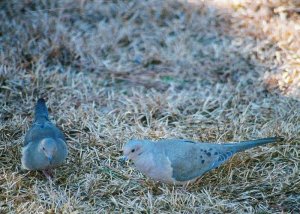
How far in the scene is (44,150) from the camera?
166 inches

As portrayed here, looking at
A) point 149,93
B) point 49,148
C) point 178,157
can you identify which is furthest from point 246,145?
point 149,93

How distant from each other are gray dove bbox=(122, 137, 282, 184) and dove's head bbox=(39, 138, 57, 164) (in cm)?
50

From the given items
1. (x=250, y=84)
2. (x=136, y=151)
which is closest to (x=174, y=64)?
(x=250, y=84)

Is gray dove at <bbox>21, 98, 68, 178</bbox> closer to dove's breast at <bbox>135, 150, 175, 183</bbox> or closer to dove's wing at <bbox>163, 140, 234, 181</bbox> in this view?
dove's breast at <bbox>135, 150, 175, 183</bbox>

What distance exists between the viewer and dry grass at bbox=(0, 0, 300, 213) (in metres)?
4.16

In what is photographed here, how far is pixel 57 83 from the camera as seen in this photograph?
218 inches

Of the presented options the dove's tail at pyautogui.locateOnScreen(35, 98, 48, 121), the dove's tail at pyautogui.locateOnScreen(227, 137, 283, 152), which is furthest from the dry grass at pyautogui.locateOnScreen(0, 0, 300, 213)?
the dove's tail at pyautogui.locateOnScreen(35, 98, 48, 121)

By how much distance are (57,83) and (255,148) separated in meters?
1.93

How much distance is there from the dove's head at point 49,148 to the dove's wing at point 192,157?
758 mm

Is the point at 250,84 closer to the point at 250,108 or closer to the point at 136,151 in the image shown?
the point at 250,108

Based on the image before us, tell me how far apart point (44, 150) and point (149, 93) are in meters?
1.57

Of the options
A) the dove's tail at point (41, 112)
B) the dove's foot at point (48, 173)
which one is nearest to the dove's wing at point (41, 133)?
the dove's tail at point (41, 112)

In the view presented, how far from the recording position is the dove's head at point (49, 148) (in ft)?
13.7

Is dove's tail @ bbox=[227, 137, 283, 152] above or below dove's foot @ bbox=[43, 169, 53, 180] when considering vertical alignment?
above
